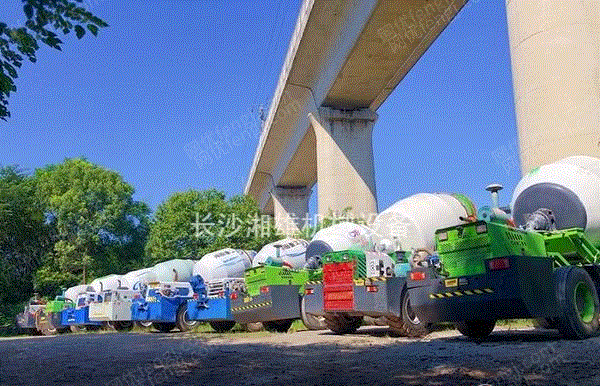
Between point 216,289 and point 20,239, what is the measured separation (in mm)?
25432

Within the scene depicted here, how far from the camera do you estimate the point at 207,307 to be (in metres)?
18.0

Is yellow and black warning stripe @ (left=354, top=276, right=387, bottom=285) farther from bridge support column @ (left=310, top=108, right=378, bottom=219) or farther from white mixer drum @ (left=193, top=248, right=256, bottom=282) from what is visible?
bridge support column @ (left=310, top=108, right=378, bottom=219)

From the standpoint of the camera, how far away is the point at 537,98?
41.9ft

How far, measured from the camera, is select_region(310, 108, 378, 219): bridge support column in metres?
26.9

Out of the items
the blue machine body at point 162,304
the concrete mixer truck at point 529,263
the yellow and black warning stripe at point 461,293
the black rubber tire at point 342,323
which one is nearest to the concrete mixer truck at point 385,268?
Answer: the black rubber tire at point 342,323

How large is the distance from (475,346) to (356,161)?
1889 centimetres

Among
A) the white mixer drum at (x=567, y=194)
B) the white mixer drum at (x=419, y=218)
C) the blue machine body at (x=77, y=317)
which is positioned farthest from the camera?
the blue machine body at (x=77, y=317)

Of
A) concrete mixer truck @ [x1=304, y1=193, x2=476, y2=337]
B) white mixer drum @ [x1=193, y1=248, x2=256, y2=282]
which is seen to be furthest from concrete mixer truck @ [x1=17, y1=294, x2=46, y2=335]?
concrete mixer truck @ [x1=304, y1=193, x2=476, y2=337]

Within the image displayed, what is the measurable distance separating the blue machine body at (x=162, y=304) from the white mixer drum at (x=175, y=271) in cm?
383

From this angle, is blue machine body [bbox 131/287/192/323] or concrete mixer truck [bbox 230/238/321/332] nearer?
concrete mixer truck [bbox 230/238/321/332]

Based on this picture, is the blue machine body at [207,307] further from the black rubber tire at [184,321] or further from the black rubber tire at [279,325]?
the black rubber tire at [279,325]

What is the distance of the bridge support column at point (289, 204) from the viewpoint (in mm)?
44094

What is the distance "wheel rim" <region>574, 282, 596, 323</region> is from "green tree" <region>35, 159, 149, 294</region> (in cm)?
3299

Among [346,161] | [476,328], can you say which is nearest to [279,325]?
[476,328]
